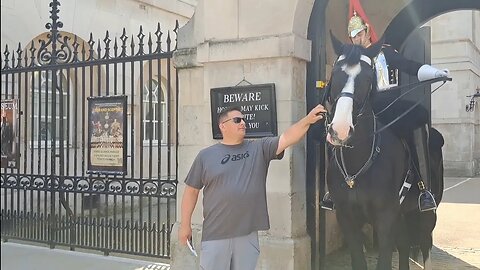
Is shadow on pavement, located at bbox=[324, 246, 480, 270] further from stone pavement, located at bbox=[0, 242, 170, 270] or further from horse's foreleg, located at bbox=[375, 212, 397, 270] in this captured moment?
horse's foreleg, located at bbox=[375, 212, 397, 270]

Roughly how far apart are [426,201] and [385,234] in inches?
32.6

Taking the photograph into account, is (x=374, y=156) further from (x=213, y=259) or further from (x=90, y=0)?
(x=90, y=0)

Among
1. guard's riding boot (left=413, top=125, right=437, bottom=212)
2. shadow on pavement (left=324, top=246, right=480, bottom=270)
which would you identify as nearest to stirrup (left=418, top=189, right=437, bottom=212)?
guard's riding boot (left=413, top=125, right=437, bottom=212)

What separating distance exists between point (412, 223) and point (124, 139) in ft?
13.3

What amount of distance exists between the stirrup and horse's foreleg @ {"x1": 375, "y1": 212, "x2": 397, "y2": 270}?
2.27 feet

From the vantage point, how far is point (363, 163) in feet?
14.1

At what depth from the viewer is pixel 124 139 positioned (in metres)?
7.40

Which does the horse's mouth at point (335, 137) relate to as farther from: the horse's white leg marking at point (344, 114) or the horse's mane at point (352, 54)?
the horse's mane at point (352, 54)

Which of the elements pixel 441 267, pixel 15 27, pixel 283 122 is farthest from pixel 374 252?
pixel 15 27

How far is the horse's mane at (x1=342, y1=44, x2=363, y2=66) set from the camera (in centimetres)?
401

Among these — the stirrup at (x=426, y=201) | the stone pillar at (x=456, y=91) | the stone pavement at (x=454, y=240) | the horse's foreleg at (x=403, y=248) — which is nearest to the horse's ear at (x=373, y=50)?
the stirrup at (x=426, y=201)

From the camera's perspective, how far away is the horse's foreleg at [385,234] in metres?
4.21

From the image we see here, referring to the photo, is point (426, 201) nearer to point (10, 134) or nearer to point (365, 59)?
point (365, 59)

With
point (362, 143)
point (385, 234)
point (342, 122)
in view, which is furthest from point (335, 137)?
point (385, 234)
